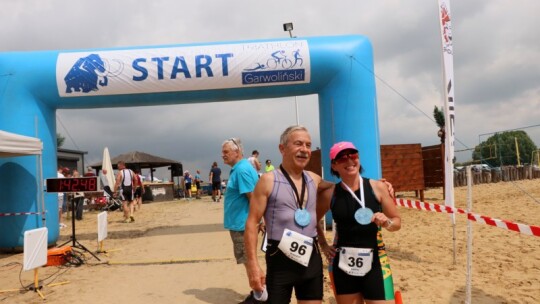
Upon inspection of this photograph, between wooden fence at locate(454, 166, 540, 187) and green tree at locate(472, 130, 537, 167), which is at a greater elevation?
green tree at locate(472, 130, 537, 167)

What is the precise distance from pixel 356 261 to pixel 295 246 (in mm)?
405

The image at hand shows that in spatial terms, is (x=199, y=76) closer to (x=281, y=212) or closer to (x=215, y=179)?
(x=281, y=212)

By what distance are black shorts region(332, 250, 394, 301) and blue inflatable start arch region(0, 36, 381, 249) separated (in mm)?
5521

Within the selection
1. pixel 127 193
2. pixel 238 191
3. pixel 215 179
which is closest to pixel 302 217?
pixel 238 191

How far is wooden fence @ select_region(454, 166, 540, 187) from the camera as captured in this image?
20.5 meters

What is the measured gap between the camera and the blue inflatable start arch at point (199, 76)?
7828mm

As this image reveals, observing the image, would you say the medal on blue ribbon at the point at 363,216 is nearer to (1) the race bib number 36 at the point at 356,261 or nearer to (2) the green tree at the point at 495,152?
(1) the race bib number 36 at the point at 356,261

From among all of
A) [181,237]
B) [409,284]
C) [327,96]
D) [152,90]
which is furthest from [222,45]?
[409,284]

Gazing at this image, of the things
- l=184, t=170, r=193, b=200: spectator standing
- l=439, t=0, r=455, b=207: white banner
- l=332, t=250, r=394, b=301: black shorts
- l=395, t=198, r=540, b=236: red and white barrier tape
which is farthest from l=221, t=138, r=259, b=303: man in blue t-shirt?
l=184, t=170, r=193, b=200: spectator standing

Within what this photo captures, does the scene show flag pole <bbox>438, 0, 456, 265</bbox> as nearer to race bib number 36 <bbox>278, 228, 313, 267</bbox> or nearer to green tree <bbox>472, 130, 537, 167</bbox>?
race bib number 36 <bbox>278, 228, 313, 267</bbox>

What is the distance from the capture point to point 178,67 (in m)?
7.96

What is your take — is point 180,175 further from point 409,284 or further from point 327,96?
point 409,284

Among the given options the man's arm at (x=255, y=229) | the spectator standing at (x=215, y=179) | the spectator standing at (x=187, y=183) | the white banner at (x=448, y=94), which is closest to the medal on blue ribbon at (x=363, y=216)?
the man's arm at (x=255, y=229)

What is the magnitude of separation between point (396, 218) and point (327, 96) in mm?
5852
